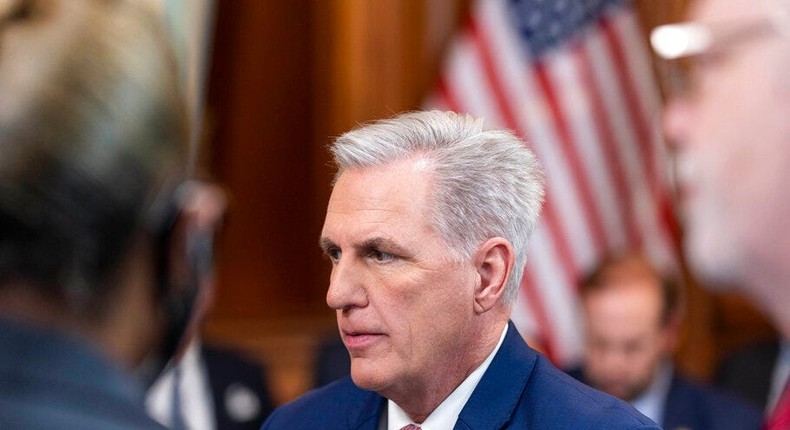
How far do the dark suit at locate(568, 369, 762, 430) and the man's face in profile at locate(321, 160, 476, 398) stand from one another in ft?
6.73

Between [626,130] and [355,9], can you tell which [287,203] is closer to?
[355,9]

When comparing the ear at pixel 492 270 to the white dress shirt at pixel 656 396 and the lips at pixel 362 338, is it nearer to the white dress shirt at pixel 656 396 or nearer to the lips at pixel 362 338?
the lips at pixel 362 338

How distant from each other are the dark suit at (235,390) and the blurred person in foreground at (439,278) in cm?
173

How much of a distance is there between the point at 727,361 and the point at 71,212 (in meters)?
4.67

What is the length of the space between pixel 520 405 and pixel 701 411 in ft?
6.77

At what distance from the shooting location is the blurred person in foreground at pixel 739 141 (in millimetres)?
981

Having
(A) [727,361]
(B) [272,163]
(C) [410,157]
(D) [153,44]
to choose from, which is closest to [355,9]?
(B) [272,163]

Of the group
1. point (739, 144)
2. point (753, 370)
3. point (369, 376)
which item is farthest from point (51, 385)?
point (753, 370)

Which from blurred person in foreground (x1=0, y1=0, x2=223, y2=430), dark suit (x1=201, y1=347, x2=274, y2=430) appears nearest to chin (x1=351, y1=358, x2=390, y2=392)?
blurred person in foreground (x1=0, y1=0, x2=223, y2=430)

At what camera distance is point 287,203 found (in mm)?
6488

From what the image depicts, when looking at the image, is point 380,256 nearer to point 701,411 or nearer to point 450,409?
point 450,409

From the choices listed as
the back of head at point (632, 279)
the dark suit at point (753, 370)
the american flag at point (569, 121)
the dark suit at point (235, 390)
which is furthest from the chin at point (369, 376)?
the american flag at point (569, 121)

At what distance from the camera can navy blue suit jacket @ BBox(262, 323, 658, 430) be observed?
2.36m

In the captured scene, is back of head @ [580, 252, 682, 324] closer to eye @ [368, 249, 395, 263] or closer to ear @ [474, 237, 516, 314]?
ear @ [474, 237, 516, 314]
